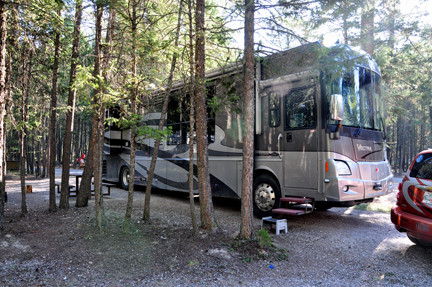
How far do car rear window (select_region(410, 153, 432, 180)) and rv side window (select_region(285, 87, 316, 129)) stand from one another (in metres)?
2.02

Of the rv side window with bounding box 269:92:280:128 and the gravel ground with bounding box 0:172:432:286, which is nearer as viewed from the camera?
the gravel ground with bounding box 0:172:432:286

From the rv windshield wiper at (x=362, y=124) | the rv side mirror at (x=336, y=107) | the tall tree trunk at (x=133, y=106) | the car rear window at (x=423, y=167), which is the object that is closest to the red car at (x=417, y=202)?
the car rear window at (x=423, y=167)

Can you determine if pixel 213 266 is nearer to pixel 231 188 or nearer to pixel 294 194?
pixel 294 194

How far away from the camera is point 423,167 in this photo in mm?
4664

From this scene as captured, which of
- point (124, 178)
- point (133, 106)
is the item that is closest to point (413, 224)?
point (133, 106)

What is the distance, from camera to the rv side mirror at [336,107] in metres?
5.80

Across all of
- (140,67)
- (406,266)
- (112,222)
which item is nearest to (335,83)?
(406,266)

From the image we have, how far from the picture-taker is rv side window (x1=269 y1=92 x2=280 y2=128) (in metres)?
7.08

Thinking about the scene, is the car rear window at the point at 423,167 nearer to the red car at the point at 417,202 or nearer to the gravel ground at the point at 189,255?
the red car at the point at 417,202

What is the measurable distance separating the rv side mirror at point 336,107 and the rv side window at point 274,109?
143 centimetres

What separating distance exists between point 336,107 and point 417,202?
204cm

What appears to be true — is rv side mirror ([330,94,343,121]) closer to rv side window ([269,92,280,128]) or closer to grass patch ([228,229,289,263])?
rv side window ([269,92,280,128])

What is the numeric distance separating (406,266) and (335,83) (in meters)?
3.42

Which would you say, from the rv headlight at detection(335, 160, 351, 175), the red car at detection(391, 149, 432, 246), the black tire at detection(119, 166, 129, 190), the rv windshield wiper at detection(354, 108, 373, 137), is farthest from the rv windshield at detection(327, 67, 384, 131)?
the black tire at detection(119, 166, 129, 190)
